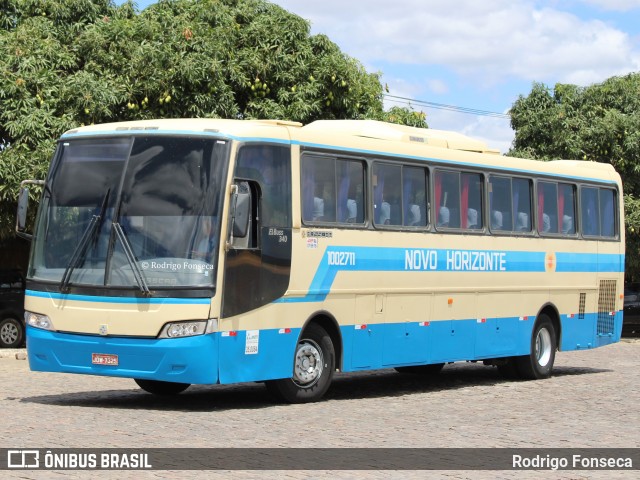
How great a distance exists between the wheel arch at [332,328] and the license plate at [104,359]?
8.68 ft

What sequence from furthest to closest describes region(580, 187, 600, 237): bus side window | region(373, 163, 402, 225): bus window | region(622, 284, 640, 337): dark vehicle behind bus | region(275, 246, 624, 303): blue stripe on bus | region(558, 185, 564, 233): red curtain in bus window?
region(622, 284, 640, 337): dark vehicle behind bus, region(580, 187, 600, 237): bus side window, region(558, 185, 564, 233): red curtain in bus window, region(373, 163, 402, 225): bus window, region(275, 246, 624, 303): blue stripe on bus

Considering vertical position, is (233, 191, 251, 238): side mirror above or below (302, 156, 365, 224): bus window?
below

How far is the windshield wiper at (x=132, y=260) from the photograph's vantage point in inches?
574

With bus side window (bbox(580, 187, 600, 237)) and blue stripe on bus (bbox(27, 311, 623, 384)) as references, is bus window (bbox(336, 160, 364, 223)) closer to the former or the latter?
blue stripe on bus (bbox(27, 311, 623, 384))

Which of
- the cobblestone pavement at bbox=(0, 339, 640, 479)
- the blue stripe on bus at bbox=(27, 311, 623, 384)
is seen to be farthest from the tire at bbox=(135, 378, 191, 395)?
the blue stripe on bus at bbox=(27, 311, 623, 384)

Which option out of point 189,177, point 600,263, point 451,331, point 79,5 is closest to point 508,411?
point 451,331

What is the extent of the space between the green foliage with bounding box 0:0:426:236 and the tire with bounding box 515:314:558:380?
7455 millimetres

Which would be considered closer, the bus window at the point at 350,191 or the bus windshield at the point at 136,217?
the bus windshield at the point at 136,217

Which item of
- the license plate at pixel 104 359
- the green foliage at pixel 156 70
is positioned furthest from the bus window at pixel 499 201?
the license plate at pixel 104 359

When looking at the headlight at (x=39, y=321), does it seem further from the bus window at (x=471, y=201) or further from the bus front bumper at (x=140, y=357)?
the bus window at (x=471, y=201)

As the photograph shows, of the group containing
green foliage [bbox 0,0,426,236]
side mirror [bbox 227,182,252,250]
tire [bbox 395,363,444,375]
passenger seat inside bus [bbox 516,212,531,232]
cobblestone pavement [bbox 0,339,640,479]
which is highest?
green foliage [bbox 0,0,426,236]

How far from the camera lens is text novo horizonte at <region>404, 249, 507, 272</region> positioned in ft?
59.6

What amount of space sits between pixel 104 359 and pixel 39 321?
1107mm

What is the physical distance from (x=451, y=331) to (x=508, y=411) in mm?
3396
